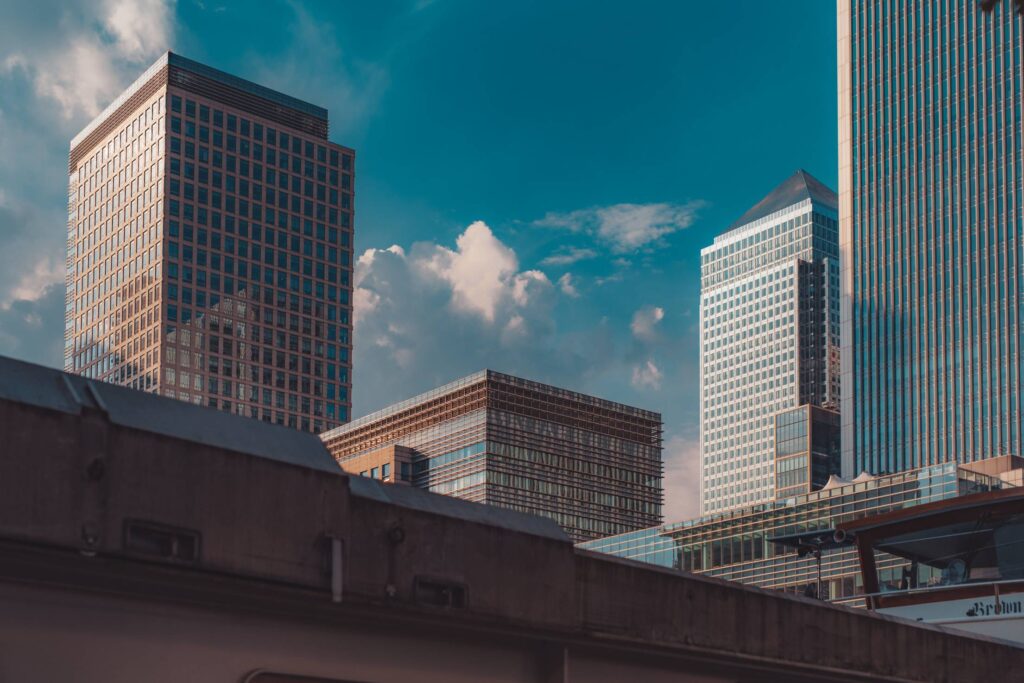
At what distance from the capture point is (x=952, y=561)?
2352 centimetres

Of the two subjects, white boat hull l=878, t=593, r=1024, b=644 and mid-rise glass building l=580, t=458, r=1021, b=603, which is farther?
mid-rise glass building l=580, t=458, r=1021, b=603

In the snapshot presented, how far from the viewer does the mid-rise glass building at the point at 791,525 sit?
14762 cm

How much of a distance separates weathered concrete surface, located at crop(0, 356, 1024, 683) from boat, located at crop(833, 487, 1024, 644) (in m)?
9.05

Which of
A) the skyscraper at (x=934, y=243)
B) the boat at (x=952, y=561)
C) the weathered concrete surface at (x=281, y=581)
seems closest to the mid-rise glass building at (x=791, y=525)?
the skyscraper at (x=934, y=243)

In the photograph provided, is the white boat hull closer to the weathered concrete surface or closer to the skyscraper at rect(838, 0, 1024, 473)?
the weathered concrete surface

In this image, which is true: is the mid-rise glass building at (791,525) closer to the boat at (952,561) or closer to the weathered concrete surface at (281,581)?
the boat at (952,561)

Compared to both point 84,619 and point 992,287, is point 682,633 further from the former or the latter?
point 992,287

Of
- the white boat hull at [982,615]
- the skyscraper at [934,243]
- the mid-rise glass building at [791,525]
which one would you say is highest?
the skyscraper at [934,243]

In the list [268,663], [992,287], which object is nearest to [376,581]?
[268,663]

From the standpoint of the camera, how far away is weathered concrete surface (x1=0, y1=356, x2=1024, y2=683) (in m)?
9.61

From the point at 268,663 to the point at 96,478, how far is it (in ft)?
7.72

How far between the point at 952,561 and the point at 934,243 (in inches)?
6789

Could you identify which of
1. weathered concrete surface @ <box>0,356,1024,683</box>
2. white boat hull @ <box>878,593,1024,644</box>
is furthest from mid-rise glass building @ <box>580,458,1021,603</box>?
weathered concrete surface @ <box>0,356,1024,683</box>

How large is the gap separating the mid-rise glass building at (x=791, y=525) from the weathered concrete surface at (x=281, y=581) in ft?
409
